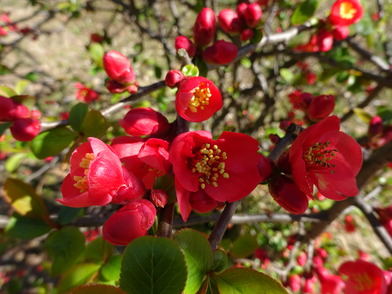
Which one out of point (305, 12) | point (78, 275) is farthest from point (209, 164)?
point (305, 12)

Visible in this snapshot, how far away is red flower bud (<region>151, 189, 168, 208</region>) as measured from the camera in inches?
19.1

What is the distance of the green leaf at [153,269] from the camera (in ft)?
1.35

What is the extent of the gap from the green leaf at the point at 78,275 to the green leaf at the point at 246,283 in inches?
21.8

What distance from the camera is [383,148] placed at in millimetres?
924

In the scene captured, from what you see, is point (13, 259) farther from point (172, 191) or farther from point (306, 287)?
point (172, 191)

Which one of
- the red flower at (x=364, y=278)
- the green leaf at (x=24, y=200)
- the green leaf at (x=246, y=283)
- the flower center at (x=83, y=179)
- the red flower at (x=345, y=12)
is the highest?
the red flower at (x=345, y=12)

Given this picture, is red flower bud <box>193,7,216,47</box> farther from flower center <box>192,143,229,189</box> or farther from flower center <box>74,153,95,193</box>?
flower center <box>74,153,95,193</box>

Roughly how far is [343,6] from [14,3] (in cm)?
531

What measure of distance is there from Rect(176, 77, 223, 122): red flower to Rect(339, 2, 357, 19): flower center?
743 millimetres

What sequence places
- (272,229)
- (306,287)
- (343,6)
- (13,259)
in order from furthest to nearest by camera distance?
(13,259) → (272,229) → (306,287) → (343,6)

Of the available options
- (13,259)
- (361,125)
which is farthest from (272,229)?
(361,125)

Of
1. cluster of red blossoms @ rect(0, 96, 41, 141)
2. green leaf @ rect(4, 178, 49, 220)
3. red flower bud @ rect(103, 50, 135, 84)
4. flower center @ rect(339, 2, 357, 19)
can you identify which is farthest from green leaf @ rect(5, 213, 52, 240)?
flower center @ rect(339, 2, 357, 19)

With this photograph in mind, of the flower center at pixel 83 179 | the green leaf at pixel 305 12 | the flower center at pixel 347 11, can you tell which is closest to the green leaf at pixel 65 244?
the flower center at pixel 83 179

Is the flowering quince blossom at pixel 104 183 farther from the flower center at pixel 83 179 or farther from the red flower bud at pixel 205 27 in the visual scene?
the red flower bud at pixel 205 27
